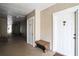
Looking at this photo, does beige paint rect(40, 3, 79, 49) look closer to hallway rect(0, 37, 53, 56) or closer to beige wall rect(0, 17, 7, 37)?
hallway rect(0, 37, 53, 56)

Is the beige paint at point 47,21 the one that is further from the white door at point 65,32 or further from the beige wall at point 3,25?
the beige wall at point 3,25

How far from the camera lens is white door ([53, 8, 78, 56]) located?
83.2 inches

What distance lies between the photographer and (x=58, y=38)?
2600mm

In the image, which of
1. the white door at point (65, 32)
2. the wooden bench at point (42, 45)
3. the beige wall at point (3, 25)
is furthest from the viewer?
the beige wall at point (3, 25)

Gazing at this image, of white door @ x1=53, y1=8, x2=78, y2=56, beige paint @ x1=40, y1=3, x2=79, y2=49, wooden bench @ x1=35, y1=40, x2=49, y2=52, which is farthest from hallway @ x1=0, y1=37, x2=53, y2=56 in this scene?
beige paint @ x1=40, y1=3, x2=79, y2=49

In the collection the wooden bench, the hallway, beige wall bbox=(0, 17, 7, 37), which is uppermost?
beige wall bbox=(0, 17, 7, 37)

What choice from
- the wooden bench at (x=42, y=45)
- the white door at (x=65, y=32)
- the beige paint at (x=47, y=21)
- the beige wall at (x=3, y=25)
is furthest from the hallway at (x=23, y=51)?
the beige wall at (x=3, y=25)

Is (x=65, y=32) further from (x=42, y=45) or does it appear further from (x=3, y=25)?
(x=3, y=25)

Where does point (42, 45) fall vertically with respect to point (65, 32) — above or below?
below

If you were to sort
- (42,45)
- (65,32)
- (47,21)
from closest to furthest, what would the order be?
(65,32) < (42,45) < (47,21)

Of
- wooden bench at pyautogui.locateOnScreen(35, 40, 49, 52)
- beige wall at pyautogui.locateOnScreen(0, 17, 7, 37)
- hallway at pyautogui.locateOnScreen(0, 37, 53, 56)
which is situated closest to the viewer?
hallway at pyautogui.locateOnScreen(0, 37, 53, 56)

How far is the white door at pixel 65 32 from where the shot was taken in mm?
2113

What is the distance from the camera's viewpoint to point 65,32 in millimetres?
2293

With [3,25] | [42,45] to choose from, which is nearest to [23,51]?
[42,45]
